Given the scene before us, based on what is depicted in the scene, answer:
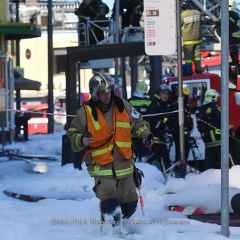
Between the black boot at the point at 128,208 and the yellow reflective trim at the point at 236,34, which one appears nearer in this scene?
the black boot at the point at 128,208

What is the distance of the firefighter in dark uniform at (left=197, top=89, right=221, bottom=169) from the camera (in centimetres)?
1224

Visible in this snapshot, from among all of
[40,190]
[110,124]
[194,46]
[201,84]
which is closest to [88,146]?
[110,124]

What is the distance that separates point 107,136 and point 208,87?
7.60 m

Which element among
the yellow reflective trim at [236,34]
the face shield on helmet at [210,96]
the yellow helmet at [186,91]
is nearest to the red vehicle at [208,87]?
the yellow helmet at [186,91]

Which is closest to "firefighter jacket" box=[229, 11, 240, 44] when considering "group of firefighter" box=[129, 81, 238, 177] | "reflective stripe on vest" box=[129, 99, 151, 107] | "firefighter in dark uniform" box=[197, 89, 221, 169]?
"reflective stripe on vest" box=[129, 99, 151, 107]

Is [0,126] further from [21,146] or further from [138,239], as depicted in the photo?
[138,239]

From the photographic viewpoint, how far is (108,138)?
6785 millimetres

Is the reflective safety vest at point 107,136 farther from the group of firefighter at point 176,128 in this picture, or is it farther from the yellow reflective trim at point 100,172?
the group of firefighter at point 176,128

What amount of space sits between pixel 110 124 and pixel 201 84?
767cm

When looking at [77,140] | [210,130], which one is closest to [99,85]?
[77,140]

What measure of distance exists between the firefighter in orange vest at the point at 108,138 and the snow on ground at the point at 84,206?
422 mm

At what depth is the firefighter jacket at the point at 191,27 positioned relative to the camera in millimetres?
16172

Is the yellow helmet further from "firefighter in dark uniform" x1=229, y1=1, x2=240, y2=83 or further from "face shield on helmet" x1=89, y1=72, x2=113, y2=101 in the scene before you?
"face shield on helmet" x1=89, y1=72, x2=113, y2=101

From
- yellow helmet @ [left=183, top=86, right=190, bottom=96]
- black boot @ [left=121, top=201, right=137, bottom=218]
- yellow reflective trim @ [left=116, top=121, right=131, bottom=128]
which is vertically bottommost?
black boot @ [left=121, top=201, right=137, bottom=218]
